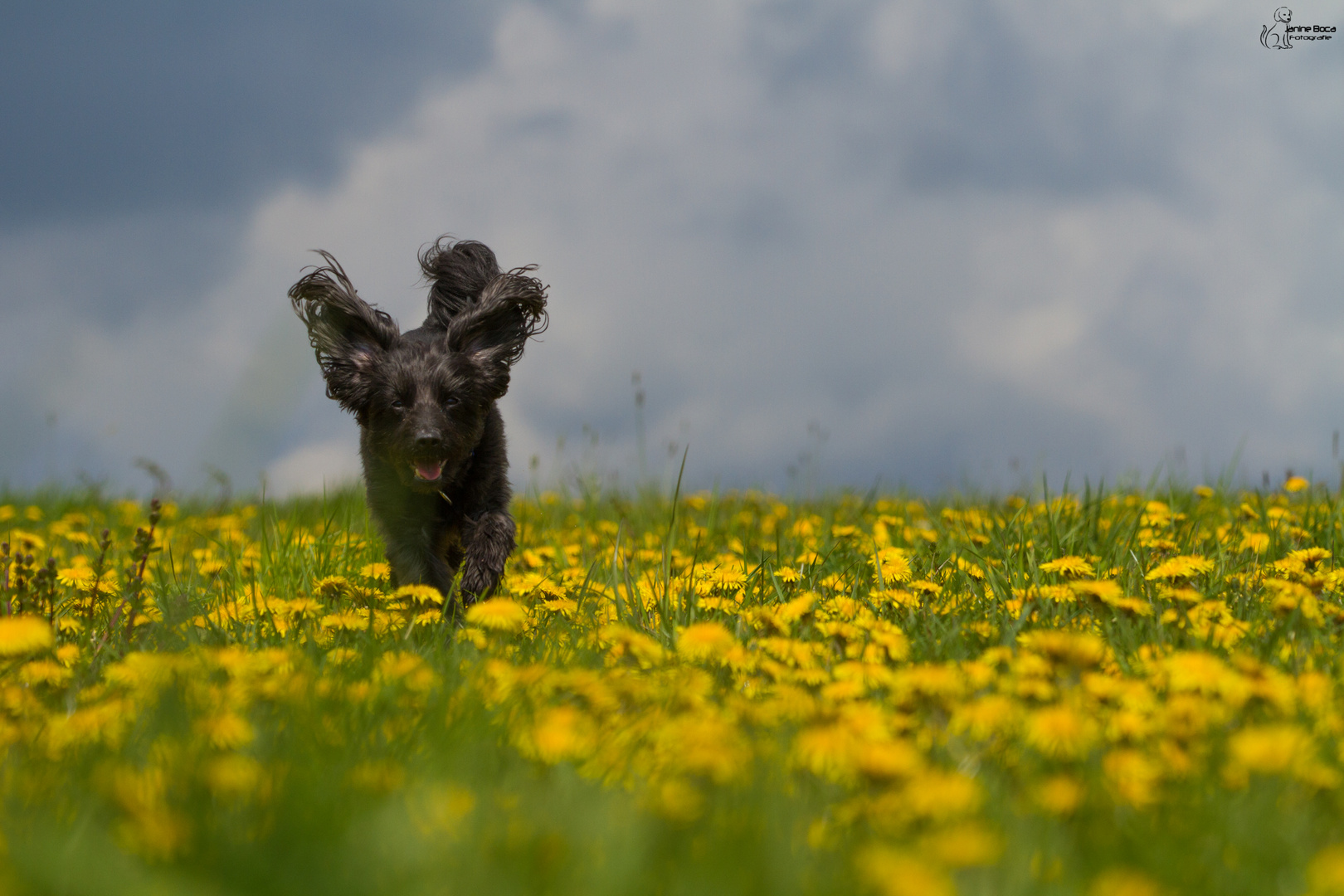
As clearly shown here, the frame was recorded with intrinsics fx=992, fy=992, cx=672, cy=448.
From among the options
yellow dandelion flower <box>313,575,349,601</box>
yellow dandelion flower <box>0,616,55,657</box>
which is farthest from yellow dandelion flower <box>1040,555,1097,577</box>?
yellow dandelion flower <box>0,616,55,657</box>

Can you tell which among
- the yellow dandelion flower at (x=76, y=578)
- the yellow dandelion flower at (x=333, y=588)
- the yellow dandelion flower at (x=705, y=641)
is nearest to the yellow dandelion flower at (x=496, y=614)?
the yellow dandelion flower at (x=705, y=641)

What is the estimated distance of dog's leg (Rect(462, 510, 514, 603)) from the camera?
4.98 m

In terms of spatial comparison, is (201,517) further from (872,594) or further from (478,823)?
(478,823)

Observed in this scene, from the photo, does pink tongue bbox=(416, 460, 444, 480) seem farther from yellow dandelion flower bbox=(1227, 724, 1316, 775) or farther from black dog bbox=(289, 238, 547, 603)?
yellow dandelion flower bbox=(1227, 724, 1316, 775)

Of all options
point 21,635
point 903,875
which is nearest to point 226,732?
point 21,635

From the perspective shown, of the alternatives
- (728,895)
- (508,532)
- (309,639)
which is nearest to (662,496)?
(508,532)

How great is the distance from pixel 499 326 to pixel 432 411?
799mm

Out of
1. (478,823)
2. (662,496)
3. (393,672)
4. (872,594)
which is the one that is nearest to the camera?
(478,823)

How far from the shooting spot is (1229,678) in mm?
2273

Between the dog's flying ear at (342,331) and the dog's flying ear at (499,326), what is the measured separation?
44 cm

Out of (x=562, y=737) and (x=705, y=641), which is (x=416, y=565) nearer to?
(x=705, y=641)

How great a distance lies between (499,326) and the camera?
5.74 m

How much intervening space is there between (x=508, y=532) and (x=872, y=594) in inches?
84.6

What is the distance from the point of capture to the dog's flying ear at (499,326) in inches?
218
